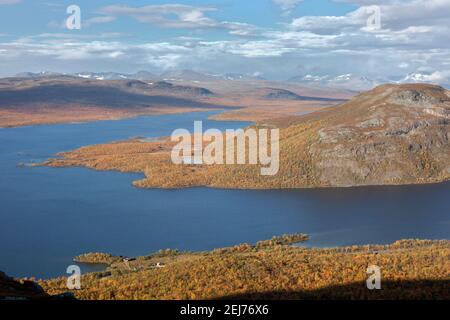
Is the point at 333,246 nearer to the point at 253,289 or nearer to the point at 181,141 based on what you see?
the point at 253,289

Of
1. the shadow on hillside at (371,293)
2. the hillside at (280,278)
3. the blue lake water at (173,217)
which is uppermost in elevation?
the shadow on hillside at (371,293)

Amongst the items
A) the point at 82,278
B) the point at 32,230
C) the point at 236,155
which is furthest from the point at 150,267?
the point at 236,155

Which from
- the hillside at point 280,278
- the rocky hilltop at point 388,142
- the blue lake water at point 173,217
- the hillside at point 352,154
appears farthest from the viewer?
the rocky hilltop at point 388,142

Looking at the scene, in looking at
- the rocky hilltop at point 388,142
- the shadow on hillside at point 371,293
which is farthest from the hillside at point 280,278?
the rocky hilltop at point 388,142

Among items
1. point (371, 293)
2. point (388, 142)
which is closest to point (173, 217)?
point (371, 293)

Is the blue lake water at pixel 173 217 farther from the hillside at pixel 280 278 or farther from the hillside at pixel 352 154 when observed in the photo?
the hillside at pixel 280 278

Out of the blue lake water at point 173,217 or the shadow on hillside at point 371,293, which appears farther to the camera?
the blue lake water at point 173,217

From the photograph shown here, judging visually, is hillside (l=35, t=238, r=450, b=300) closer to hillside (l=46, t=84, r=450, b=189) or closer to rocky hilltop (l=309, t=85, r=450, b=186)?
hillside (l=46, t=84, r=450, b=189)
